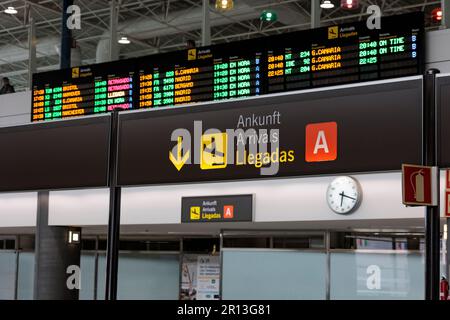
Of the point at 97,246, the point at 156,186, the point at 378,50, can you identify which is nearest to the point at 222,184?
the point at 156,186

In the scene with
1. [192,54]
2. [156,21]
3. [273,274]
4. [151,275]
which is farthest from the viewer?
[156,21]

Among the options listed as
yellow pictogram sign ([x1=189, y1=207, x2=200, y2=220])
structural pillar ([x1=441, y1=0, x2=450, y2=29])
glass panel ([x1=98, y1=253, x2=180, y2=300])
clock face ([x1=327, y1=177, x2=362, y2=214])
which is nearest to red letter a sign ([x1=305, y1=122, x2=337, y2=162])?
clock face ([x1=327, y1=177, x2=362, y2=214])

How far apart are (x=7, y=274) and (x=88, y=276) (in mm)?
1853

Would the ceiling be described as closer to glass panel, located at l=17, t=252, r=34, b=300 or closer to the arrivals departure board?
glass panel, located at l=17, t=252, r=34, b=300

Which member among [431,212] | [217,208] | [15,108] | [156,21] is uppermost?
[156,21]

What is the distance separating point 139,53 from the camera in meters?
29.0

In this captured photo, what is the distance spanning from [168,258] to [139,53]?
16.8m

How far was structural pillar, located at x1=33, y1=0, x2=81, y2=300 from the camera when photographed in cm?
1113

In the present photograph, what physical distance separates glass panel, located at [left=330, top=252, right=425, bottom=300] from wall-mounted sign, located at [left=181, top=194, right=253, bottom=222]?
1.45 m

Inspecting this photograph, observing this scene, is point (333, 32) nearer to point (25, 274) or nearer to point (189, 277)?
point (189, 277)

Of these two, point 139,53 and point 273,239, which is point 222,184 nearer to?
point 273,239

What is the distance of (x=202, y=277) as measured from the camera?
13.1 metres

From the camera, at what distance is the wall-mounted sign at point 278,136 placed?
7.90 meters

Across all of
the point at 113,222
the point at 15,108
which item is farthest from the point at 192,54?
the point at 15,108
